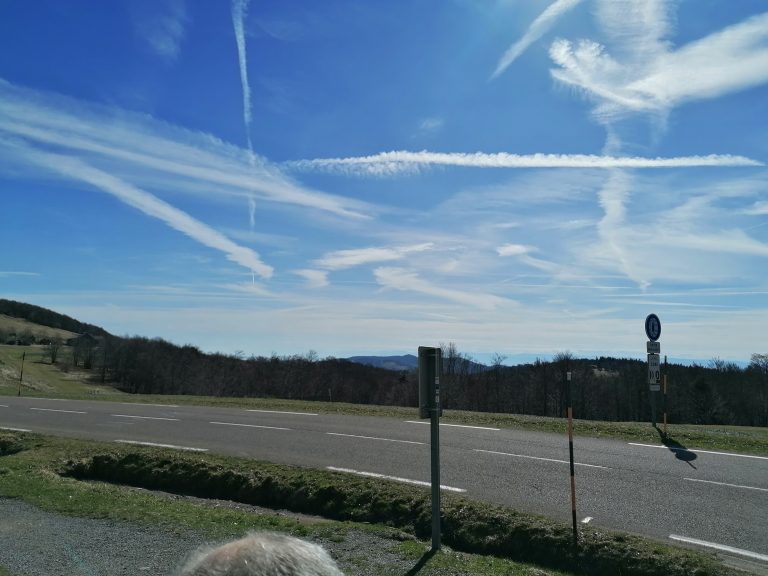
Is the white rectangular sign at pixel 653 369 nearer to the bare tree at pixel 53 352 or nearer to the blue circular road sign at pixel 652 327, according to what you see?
the blue circular road sign at pixel 652 327

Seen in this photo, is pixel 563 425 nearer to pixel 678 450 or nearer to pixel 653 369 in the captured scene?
pixel 653 369

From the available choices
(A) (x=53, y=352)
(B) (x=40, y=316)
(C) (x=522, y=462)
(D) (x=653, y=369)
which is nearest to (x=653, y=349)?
(D) (x=653, y=369)

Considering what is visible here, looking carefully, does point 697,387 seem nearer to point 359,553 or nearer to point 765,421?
point 765,421

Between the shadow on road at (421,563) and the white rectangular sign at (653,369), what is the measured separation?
10.8 m

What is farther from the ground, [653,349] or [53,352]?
[53,352]

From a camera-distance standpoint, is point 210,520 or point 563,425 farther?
point 563,425

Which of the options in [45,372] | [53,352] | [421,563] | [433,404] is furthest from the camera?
[53,352]

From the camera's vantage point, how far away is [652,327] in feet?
50.9

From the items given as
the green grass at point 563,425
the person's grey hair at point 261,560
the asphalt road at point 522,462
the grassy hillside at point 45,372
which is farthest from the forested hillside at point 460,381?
the person's grey hair at point 261,560

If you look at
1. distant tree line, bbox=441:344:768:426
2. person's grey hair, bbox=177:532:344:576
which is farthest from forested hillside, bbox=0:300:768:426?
person's grey hair, bbox=177:532:344:576

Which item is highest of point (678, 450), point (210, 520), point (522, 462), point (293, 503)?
point (678, 450)

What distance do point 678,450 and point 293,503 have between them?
8.15m

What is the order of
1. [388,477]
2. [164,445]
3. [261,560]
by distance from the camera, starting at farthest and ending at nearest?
[164,445]
[388,477]
[261,560]

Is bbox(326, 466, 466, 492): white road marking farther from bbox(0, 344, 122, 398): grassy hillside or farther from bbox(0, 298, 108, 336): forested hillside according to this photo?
bbox(0, 298, 108, 336): forested hillside
